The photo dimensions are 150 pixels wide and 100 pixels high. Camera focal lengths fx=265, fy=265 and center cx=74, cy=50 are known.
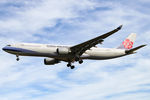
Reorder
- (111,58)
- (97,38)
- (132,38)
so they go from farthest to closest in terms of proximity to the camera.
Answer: (132,38), (111,58), (97,38)

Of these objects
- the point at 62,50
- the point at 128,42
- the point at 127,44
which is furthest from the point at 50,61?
the point at 128,42

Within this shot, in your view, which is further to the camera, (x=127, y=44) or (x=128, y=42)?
(x=128, y=42)

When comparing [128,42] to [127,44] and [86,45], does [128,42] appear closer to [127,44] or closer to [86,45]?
[127,44]

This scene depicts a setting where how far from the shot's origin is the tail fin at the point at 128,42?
54.9 metres

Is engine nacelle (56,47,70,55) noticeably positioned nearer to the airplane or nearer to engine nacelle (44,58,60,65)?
the airplane

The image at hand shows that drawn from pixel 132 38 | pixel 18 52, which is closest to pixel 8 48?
pixel 18 52

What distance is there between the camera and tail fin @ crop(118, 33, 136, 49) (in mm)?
54878

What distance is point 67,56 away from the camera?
44.1m

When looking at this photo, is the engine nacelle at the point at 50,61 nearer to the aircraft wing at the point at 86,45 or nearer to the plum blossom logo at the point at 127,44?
the aircraft wing at the point at 86,45

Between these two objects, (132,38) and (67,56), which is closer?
(67,56)

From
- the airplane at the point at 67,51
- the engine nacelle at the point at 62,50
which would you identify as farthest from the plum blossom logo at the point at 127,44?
the engine nacelle at the point at 62,50

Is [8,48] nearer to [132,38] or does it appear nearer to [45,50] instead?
[45,50]

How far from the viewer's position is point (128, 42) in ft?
185

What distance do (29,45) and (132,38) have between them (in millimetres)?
25289
